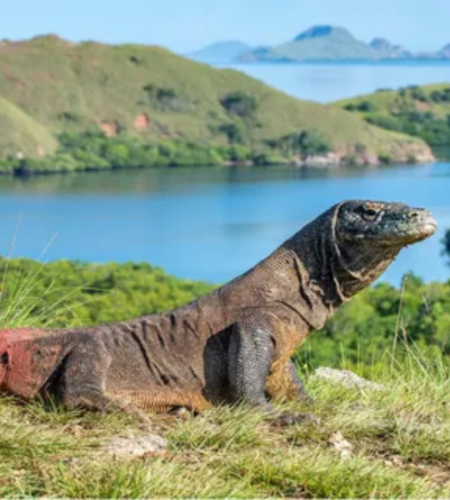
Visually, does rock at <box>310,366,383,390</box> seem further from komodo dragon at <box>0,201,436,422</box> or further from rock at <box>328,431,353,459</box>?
rock at <box>328,431,353,459</box>

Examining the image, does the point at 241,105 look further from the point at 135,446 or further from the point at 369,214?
the point at 135,446

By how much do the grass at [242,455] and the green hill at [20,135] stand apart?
484ft

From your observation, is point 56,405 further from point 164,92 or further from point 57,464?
point 164,92

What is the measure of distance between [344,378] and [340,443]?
1947 mm

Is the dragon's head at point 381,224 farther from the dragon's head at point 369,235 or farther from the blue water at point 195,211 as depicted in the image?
the blue water at point 195,211

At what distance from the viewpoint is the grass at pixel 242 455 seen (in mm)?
4594

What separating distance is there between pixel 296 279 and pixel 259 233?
262ft

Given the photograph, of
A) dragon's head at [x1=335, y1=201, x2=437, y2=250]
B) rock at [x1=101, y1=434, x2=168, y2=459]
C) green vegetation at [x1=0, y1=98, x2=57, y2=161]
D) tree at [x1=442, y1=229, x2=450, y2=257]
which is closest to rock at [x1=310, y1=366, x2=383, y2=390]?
dragon's head at [x1=335, y1=201, x2=437, y2=250]

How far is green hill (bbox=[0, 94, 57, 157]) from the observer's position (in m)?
152

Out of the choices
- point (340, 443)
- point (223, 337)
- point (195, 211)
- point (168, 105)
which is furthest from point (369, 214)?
point (168, 105)

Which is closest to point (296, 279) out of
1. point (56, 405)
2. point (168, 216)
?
point (56, 405)

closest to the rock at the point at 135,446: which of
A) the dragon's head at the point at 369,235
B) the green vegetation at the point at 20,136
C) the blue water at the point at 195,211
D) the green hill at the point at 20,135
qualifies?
the dragon's head at the point at 369,235

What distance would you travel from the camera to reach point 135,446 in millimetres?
5211

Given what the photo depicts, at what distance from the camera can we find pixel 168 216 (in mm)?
101562
